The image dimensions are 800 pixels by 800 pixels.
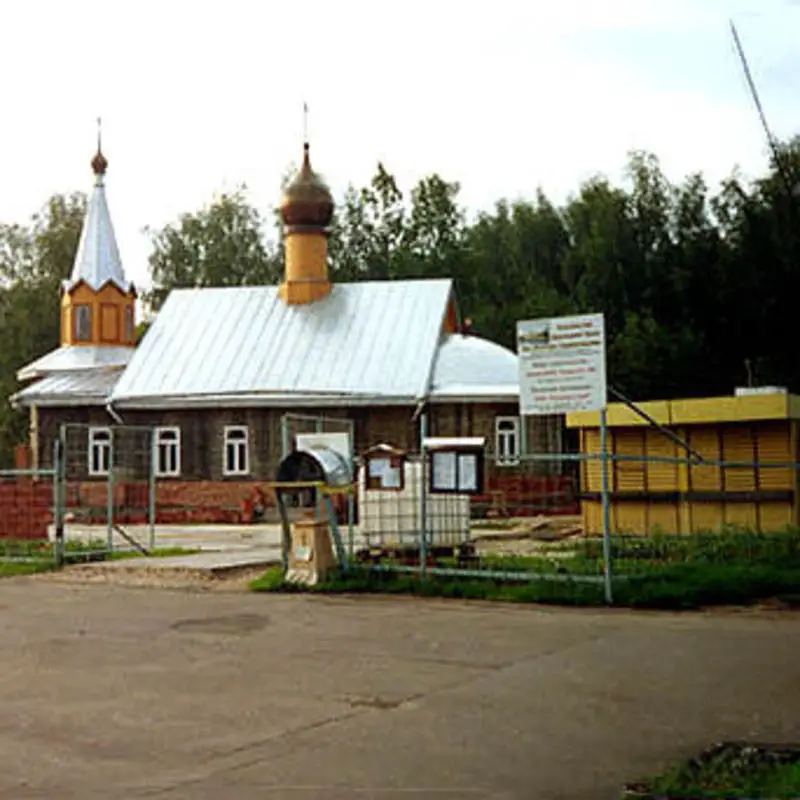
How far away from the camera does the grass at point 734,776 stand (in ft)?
18.9

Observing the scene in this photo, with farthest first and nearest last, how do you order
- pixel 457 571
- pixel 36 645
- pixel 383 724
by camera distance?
pixel 457 571
pixel 36 645
pixel 383 724

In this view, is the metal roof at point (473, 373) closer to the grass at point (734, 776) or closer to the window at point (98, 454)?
the window at point (98, 454)

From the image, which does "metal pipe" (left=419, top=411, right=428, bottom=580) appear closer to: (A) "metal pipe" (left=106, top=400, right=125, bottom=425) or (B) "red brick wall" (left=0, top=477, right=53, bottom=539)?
(B) "red brick wall" (left=0, top=477, right=53, bottom=539)

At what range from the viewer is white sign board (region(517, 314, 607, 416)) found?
1423 cm

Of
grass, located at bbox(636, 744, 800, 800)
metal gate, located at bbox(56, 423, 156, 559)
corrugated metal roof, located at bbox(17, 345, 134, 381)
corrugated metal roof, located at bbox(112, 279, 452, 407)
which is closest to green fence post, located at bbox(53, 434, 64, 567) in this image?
metal gate, located at bbox(56, 423, 156, 559)

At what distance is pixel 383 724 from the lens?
7703mm

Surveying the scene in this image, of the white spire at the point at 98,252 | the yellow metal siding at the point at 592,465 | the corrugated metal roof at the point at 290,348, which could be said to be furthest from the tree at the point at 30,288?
the yellow metal siding at the point at 592,465

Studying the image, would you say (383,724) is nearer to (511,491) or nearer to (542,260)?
(511,491)

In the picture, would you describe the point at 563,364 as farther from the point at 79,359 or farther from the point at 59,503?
the point at 79,359

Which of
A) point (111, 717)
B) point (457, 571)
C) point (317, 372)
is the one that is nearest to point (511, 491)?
point (317, 372)

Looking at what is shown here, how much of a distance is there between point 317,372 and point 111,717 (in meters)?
29.9

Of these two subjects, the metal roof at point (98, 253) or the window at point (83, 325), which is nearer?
the window at point (83, 325)

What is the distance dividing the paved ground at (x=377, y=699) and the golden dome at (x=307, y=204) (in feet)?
98.8

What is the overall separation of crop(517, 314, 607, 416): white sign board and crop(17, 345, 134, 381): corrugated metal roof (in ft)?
102
